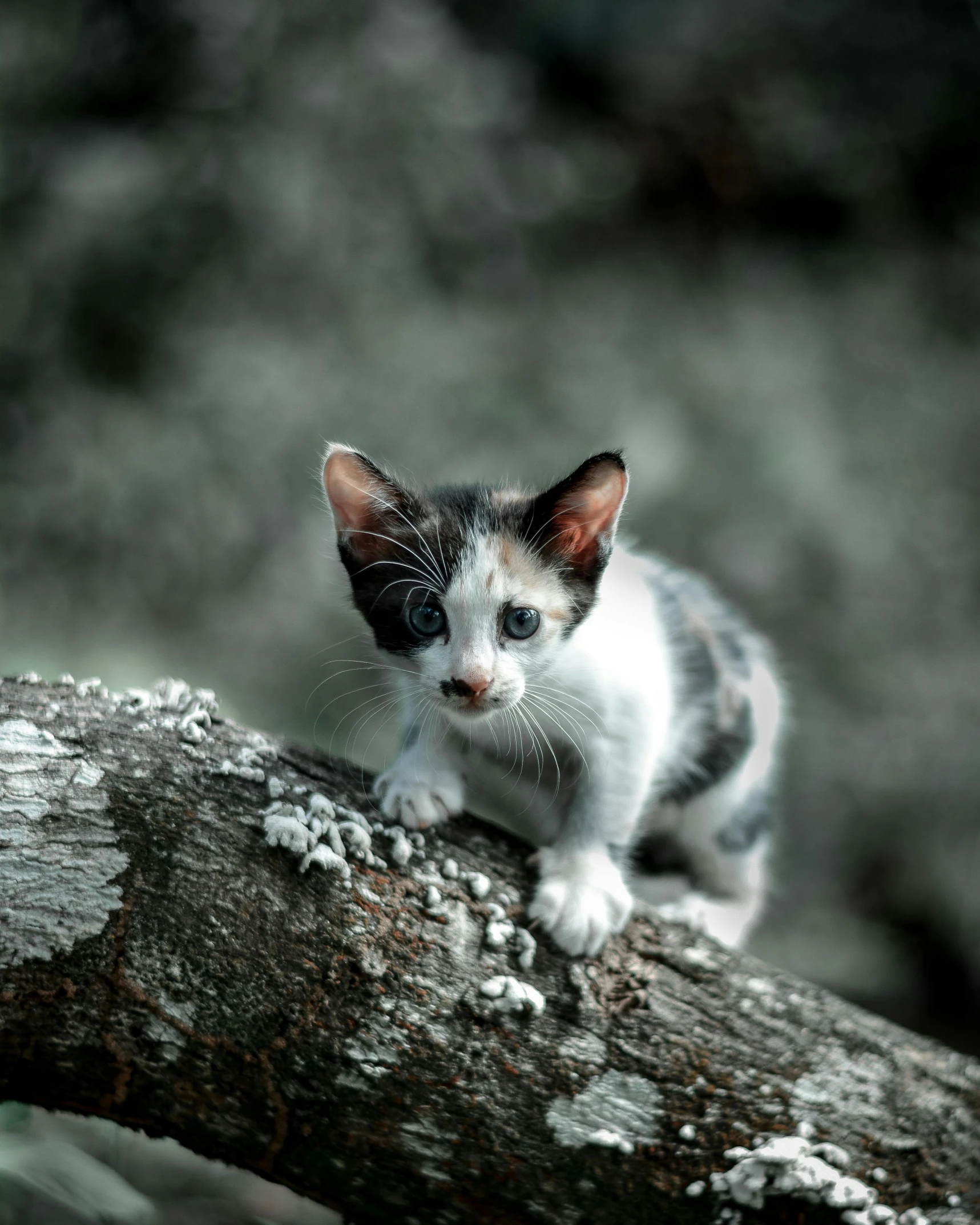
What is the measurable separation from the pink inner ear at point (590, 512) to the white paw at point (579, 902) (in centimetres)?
56

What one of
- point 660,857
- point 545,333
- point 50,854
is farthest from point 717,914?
point 545,333

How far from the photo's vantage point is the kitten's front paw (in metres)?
1.68

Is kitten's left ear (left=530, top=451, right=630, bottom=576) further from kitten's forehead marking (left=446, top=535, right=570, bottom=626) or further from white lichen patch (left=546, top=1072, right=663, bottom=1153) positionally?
white lichen patch (left=546, top=1072, right=663, bottom=1153)

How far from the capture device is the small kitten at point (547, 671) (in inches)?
67.1

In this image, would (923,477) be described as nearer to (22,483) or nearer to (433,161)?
(433,161)

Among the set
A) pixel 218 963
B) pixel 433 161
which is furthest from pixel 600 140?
pixel 218 963

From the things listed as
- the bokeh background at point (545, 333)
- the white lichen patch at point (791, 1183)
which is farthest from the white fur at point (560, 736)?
the bokeh background at point (545, 333)

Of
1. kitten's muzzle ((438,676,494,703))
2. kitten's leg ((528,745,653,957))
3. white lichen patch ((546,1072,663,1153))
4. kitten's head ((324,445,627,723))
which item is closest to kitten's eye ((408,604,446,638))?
kitten's head ((324,445,627,723))

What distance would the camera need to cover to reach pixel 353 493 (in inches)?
70.6

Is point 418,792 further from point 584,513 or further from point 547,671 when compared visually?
point 584,513

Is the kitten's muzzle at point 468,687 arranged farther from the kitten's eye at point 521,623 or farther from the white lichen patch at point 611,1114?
the white lichen patch at point 611,1114

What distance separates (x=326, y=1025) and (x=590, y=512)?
0.96 meters

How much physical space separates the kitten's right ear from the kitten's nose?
322 mm

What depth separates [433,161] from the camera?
4.13 metres
